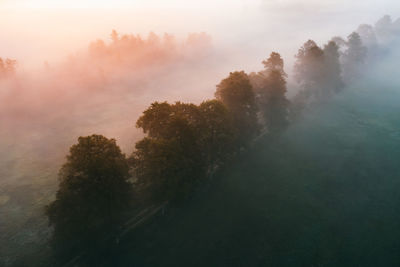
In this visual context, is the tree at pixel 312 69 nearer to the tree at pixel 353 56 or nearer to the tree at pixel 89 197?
the tree at pixel 353 56

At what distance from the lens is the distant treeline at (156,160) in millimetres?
29250

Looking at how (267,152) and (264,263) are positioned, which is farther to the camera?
(267,152)

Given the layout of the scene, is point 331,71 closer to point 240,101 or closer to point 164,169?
point 240,101

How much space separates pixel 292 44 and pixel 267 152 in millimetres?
167849

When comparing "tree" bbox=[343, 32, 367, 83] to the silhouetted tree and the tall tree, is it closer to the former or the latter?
the tall tree

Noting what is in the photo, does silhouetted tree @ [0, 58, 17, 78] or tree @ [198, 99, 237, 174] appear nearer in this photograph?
tree @ [198, 99, 237, 174]

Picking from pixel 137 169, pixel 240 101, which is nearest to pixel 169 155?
pixel 137 169

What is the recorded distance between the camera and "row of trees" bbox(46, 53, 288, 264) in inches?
1141

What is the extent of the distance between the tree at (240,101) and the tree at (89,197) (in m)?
24.4

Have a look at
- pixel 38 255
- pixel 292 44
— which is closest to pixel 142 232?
pixel 38 255

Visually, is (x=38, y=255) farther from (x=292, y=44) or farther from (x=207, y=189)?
(x=292, y=44)

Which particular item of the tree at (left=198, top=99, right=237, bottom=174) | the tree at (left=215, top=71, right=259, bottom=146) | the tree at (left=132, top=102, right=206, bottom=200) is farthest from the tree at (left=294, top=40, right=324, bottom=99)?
the tree at (left=132, top=102, right=206, bottom=200)

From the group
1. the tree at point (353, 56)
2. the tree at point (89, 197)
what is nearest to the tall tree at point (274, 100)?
the tree at point (89, 197)

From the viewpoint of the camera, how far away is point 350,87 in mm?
93188
